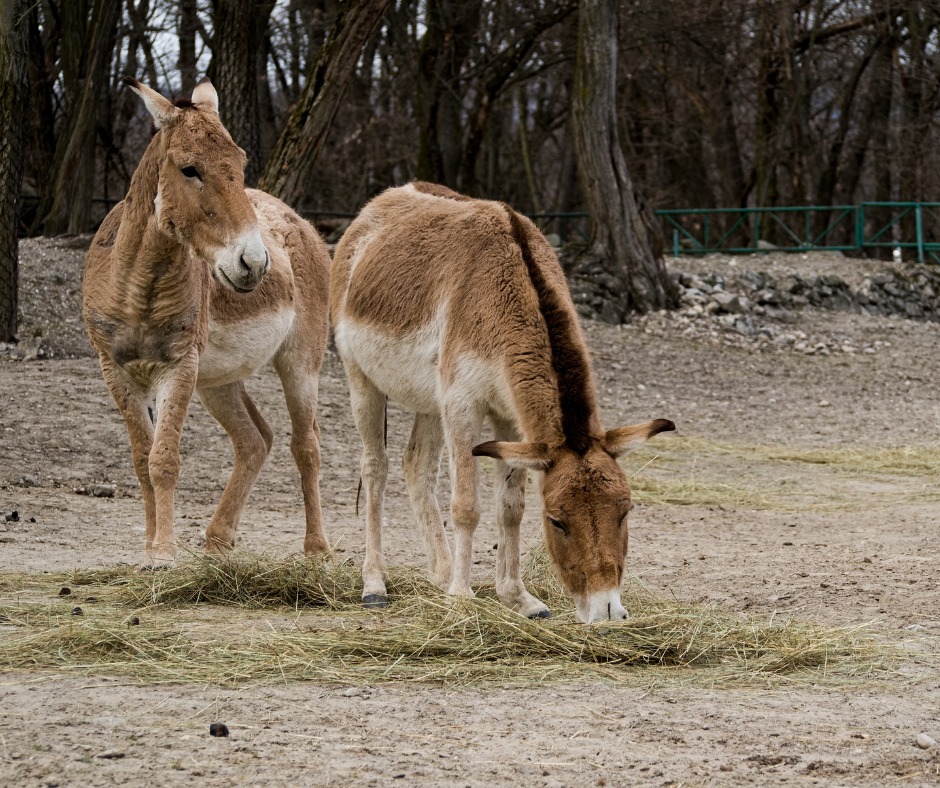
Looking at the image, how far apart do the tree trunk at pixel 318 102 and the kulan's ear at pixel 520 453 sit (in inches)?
323

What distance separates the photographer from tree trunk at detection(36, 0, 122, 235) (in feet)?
58.5

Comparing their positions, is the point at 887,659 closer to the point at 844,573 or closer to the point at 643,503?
the point at 844,573

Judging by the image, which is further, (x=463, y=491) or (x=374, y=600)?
(x=374, y=600)

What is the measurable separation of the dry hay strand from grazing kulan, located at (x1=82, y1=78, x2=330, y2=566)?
40.1 inches

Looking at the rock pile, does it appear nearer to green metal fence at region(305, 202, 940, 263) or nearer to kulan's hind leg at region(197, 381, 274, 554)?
green metal fence at region(305, 202, 940, 263)

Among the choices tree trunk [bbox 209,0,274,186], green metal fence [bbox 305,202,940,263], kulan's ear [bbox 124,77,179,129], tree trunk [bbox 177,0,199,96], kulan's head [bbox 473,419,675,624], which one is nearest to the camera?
kulan's head [bbox 473,419,675,624]

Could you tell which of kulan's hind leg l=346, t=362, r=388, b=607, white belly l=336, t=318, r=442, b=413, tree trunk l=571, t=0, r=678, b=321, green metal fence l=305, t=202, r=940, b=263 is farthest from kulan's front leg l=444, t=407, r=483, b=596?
green metal fence l=305, t=202, r=940, b=263

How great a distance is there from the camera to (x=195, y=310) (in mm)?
6410

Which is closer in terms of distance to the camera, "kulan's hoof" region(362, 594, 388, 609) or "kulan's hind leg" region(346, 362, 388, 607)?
"kulan's hoof" region(362, 594, 388, 609)

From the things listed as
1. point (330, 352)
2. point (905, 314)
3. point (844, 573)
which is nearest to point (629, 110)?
point (905, 314)

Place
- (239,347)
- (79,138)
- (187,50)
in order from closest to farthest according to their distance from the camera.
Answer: (239,347) → (79,138) → (187,50)

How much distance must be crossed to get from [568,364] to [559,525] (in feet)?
2.09

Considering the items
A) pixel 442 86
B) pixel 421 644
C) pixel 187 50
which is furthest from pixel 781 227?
pixel 421 644

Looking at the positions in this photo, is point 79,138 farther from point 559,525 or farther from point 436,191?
point 559,525
